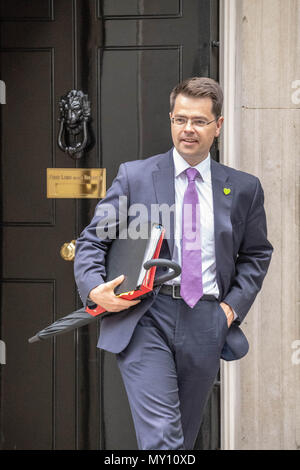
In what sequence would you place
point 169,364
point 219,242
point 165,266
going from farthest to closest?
point 219,242 → point 169,364 → point 165,266

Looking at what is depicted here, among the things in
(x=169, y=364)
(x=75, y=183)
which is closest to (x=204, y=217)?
(x=169, y=364)

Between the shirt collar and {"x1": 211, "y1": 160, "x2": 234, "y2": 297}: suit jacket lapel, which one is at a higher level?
the shirt collar

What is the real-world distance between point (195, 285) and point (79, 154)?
4.54ft

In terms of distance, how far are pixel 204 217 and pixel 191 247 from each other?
0.16 metres

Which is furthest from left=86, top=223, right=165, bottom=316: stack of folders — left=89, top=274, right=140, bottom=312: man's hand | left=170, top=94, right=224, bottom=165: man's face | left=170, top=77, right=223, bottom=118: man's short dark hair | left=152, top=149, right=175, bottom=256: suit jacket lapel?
left=170, top=77, right=223, bottom=118: man's short dark hair

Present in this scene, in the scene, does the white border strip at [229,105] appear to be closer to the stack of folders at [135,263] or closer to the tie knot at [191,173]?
the tie knot at [191,173]

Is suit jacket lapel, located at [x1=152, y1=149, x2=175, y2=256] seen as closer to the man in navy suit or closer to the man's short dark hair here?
the man in navy suit

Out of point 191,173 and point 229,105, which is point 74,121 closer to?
point 229,105

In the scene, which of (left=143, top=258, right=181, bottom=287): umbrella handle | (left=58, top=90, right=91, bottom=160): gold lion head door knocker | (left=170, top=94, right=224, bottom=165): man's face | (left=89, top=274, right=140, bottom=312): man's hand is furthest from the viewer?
(left=58, top=90, right=91, bottom=160): gold lion head door knocker

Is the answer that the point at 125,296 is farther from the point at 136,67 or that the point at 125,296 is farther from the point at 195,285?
the point at 136,67

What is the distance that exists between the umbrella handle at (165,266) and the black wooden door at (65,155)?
4.13 ft

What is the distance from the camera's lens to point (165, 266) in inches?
109

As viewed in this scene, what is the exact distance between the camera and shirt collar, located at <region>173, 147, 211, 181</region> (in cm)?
308
